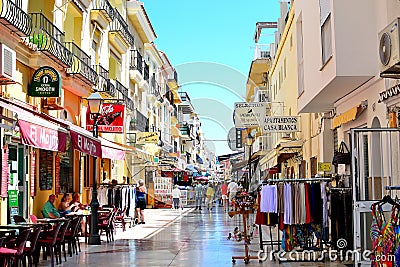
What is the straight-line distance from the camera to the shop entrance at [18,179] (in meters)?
16.5

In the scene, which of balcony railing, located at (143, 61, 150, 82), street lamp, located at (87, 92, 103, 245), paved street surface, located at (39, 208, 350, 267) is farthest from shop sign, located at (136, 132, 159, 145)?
street lamp, located at (87, 92, 103, 245)

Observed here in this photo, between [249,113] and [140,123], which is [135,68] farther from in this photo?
[249,113]

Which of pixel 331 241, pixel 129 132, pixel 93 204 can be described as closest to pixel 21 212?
pixel 93 204

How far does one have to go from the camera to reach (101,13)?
26125 millimetres

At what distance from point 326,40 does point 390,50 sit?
4.77 m

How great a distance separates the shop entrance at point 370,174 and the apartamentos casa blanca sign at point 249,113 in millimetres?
11613

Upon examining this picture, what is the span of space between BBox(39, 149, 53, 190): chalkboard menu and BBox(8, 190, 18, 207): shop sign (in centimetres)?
194

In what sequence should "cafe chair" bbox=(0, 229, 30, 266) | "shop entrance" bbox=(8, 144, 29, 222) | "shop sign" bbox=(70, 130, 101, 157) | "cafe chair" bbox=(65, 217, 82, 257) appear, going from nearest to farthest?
1. "cafe chair" bbox=(0, 229, 30, 266)
2. "cafe chair" bbox=(65, 217, 82, 257)
3. "shop sign" bbox=(70, 130, 101, 157)
4. "shop entrance" bbox=(8, 144, 29, 222)

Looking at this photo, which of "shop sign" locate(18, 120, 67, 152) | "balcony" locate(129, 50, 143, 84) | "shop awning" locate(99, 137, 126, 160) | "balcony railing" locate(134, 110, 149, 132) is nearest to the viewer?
"shop sign" locate(18, 120, 67, 152)

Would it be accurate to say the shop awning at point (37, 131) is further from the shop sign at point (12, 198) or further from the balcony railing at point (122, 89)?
the balcony railing at point (122, 89)

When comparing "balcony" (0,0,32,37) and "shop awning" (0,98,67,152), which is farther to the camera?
"balcony" (0,0,32,37)

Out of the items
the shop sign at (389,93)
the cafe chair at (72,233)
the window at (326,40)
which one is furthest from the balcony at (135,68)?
the shop sign at (389,93)

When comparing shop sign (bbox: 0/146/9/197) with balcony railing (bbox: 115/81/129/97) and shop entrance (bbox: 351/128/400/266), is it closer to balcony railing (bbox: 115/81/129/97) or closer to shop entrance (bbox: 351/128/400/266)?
shop entrance (bbox: 351/128/400/266)

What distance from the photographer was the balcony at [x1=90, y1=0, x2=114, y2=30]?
83.9 ft
